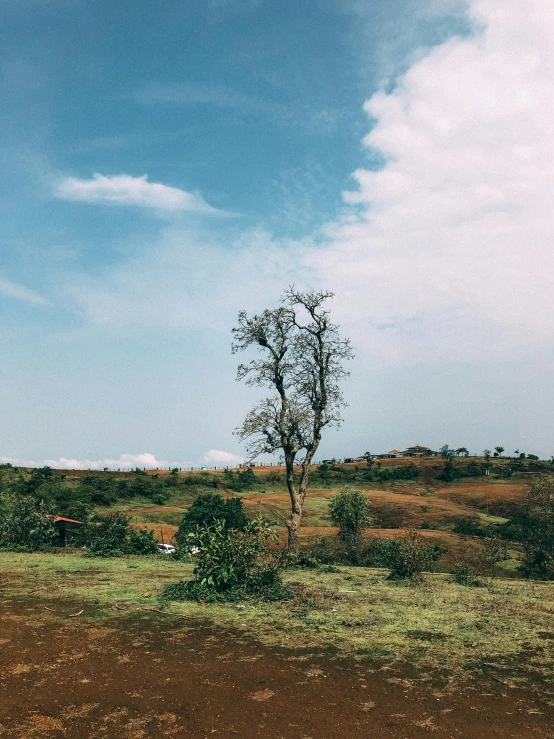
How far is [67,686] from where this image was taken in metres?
8.19

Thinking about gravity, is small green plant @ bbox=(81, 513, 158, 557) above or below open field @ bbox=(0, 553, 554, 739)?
below

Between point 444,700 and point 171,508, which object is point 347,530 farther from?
point 444,700

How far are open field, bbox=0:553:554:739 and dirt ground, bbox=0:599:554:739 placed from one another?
0.10 feet

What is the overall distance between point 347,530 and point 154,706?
3388 centimetres

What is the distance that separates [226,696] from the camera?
7.84m

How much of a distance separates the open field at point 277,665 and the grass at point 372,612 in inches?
2.4

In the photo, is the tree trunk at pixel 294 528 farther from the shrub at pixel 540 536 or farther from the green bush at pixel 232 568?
the shrub at pixel 540 536

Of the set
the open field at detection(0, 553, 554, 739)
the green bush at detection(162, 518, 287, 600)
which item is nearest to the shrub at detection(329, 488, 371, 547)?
the green bush at detection(162, 518, 287, 600)

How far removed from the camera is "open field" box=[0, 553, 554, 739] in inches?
276

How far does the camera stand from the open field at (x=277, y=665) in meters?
7.01

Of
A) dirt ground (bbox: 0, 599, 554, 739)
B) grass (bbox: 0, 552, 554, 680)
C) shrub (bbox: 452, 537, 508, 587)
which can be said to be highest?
dirt ground (bbox: 0, 599, 554, 739)

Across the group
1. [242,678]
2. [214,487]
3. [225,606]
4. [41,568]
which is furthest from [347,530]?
[214,487]

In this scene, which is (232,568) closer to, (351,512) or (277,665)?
(277,665)

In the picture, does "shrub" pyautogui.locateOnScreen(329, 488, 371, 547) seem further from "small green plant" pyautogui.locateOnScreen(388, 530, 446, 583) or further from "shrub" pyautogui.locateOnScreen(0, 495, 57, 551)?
"shrub" pyautogui.locateOnScreen(0, 495, 57, 551)
